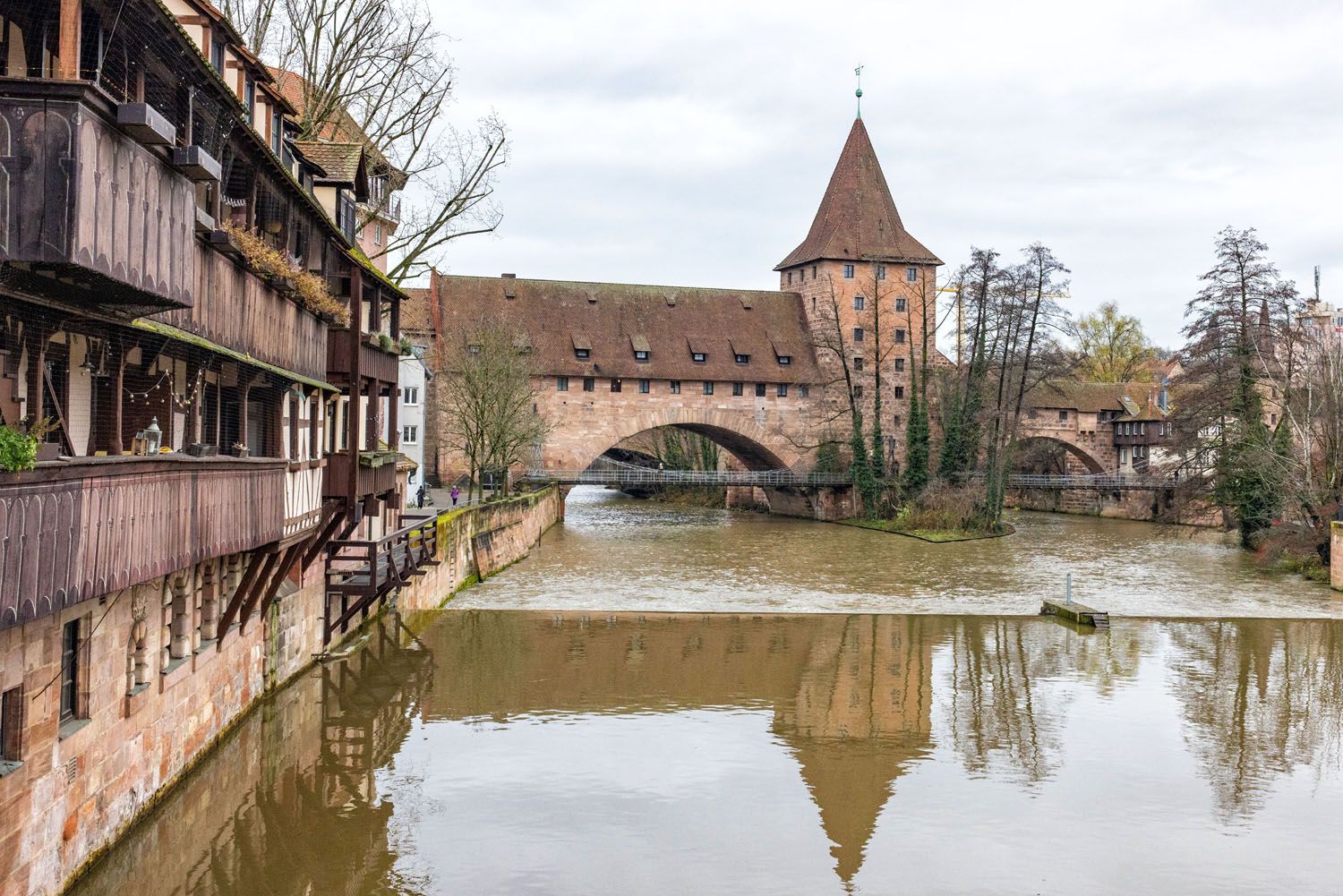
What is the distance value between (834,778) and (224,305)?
21.5 ft

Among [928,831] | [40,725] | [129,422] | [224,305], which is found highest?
[224,305]

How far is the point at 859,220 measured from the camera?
2008 inches

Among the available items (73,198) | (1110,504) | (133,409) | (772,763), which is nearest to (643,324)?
(1110,504)

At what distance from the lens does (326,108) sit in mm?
19578

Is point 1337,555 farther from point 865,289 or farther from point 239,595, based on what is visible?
point 865,289

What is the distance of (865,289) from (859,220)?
9.67ft

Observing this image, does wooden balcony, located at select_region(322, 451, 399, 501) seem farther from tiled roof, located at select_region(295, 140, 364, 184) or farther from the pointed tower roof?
the pointed tower roof

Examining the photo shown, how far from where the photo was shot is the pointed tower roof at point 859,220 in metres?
50.5

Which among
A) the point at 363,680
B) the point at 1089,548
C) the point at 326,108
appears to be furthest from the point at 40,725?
the point at 1089,548

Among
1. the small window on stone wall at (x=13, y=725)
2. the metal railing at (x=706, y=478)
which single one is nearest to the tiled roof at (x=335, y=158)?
the small window on stone wall at (x=13, y=725)

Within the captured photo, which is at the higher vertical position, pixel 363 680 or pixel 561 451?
pixel 561 451

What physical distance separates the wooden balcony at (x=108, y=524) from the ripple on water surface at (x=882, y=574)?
40.2 feet

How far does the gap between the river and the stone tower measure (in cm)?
2818

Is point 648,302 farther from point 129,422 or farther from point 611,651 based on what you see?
point 129,422
